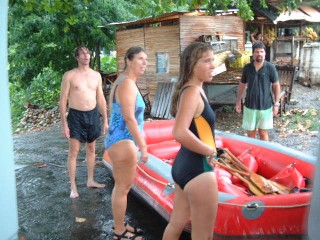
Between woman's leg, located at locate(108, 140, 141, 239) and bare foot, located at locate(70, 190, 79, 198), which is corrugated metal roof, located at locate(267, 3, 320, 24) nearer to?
bare foot, located at locate(70, 190, 79, 198)

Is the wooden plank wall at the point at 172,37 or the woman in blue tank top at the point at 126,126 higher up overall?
the wooden plank wall at the point at 172,37

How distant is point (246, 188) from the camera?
4270mm

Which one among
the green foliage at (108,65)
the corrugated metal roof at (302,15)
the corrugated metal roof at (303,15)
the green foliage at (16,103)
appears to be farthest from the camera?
the green foliage at (108,65)

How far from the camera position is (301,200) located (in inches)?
123

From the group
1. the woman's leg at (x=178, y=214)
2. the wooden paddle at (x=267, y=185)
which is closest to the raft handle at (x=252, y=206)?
the woman's leg at (x=178, y=214)

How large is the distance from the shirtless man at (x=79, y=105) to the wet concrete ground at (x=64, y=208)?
0.36m

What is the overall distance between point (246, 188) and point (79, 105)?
Result: 248cm

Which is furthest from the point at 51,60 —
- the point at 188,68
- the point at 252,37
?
the point at 188,68

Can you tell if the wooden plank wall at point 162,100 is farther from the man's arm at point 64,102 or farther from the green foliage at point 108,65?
the green foliage at point 108,65

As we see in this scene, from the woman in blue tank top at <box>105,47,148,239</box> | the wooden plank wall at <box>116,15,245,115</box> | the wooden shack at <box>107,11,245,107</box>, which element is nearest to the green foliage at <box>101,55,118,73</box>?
the wooden plank wall at <box>116,15,245,115</box>

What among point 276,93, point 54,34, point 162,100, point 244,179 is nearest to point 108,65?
point 54,34

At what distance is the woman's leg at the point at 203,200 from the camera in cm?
245

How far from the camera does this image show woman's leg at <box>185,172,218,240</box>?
245 cm

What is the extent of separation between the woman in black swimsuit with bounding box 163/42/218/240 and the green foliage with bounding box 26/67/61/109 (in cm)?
1317
